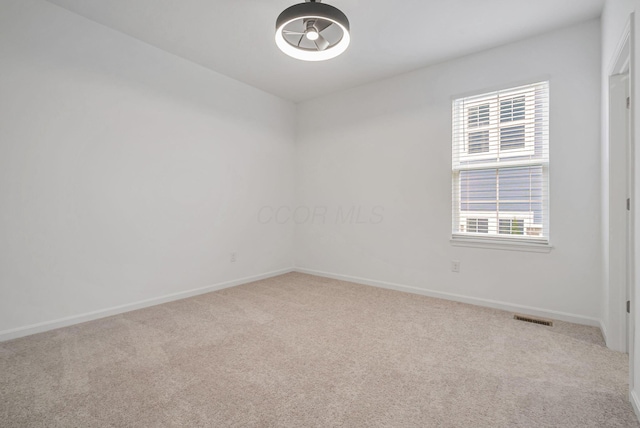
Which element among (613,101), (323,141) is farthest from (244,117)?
(613,101)

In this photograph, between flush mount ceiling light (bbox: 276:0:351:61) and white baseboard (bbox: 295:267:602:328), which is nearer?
flush mount ceiling light (bbox: 276:0:351:61)

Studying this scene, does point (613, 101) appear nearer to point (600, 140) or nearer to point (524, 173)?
point (600, 140)

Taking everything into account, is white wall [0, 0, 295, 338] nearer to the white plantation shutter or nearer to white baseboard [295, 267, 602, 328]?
white baseboard [295, 267, 602, 328]

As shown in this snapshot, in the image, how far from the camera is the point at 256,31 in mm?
3016

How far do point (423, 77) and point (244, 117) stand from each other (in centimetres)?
240

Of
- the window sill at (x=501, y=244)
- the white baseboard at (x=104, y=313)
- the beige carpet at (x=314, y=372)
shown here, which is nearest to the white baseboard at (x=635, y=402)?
the beige carpet at (x=314, y=372)

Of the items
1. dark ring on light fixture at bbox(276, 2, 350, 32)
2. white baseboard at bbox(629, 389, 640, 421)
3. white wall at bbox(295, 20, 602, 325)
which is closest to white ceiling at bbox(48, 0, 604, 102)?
white wall at bbox(295, 20, 602, 325)

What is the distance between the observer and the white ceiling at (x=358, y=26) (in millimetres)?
2617

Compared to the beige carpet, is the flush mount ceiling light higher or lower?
higher

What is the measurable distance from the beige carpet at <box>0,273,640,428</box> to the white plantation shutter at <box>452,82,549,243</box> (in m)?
0.94

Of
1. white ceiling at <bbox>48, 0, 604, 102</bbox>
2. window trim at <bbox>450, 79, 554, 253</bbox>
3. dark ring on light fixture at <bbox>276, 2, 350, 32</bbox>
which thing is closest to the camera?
dark ring on light fixture at <bbox>276, 2, 350, 32</bbox>

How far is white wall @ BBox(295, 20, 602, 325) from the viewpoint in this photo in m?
2.83

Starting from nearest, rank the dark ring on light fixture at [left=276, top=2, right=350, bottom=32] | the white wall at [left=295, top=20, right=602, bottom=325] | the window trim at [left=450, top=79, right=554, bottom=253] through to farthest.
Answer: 1. the dark ring on light fixture at [left=276, top=2, right=350, bottom=32]
2. the white wall at [left=295, top=20, right=602, bottom=325]
3. the window trim at [left=450, top=79, right=554, bottom=253]

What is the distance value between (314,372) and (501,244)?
2392mm
